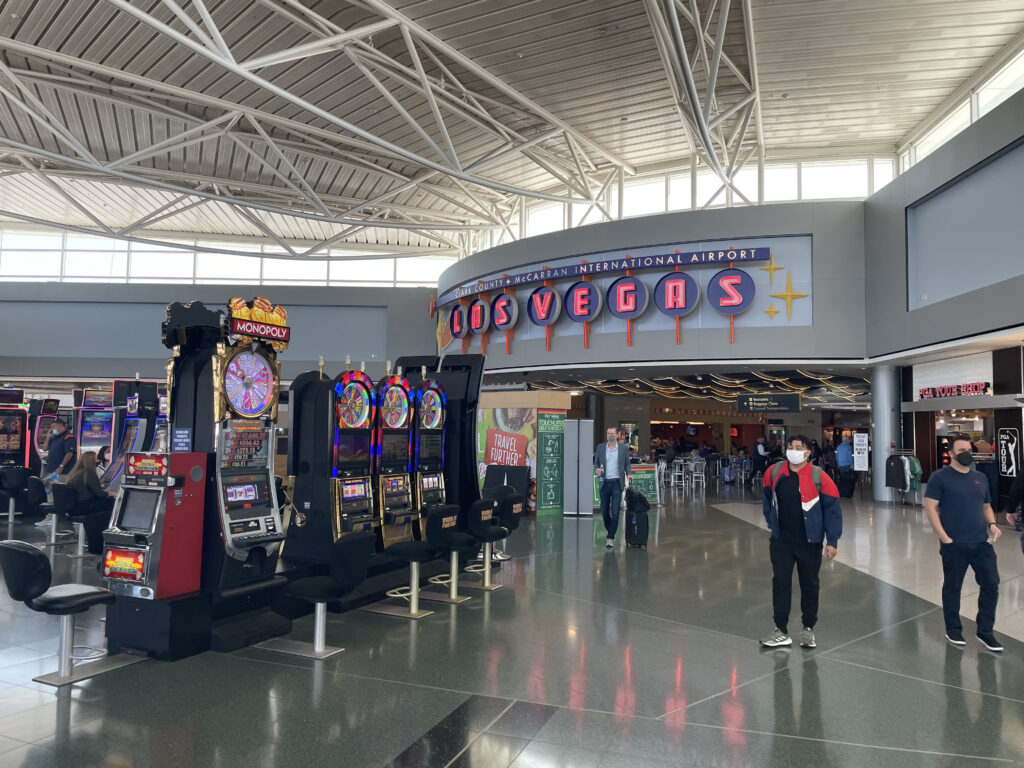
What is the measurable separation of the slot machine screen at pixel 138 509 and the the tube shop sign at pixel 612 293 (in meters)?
11.7

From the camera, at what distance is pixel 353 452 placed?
6.23 m

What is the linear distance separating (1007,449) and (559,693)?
440 inches

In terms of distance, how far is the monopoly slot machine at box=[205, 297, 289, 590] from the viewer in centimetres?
482

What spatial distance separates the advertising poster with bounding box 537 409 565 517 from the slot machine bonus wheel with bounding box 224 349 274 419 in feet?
23.7

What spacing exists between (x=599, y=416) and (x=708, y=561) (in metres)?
15.7

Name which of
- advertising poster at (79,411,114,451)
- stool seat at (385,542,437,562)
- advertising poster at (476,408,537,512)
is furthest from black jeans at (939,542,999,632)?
advertising poster at (79,411,114,451)

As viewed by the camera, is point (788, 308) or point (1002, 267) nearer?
point (1002, 267)

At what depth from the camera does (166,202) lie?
20734 mm

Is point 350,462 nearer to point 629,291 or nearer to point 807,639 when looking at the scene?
point 807,639

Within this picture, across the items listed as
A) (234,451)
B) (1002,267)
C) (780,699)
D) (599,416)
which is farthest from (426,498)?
(599,416)

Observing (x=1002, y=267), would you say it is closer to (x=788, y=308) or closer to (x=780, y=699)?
(x=788, y=308)

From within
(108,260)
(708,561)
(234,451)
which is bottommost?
(708,561)

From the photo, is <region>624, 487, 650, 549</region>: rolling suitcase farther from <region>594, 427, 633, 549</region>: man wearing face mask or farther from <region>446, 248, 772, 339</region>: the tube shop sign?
<region>446, 248, 772, 339</region>: the tube shop sign

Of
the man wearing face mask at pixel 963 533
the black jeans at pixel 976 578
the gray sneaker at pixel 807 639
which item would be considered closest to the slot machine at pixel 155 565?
the gray sneaker at pixel 807 639
